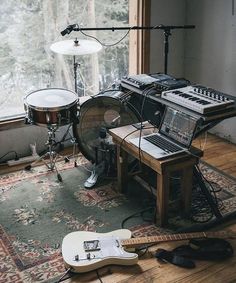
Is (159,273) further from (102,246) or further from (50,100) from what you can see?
(50,100)

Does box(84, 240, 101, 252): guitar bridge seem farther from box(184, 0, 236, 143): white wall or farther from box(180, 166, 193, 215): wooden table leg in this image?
box(184, 0, 236, 143): white wall

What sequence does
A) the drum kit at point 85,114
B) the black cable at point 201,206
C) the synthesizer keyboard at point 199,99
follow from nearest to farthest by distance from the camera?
the synthesizer keyboard at point 199,99, the black cable at point 201,206, the drum kit at point 85,114

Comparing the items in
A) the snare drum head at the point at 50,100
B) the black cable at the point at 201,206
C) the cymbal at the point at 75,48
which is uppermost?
the cymbal at the point at 75,48

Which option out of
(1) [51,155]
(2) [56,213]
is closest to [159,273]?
(2) [56,213]

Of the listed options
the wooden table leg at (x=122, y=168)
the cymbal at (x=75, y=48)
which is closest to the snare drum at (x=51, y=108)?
the cymbal at (x=75, y=48)

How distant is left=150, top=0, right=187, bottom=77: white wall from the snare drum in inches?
51.1

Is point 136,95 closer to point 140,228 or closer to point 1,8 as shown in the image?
point 140,228

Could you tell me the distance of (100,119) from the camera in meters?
3.14

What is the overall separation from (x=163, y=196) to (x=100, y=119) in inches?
37.2

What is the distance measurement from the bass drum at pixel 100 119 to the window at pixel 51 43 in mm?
695

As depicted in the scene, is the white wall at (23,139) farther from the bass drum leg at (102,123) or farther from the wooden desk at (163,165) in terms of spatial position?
the wooden desk at (163,165)

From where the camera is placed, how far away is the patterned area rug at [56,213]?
7.43 ft

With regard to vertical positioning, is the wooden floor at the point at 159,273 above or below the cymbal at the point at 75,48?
below

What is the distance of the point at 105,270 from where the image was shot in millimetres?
2170
